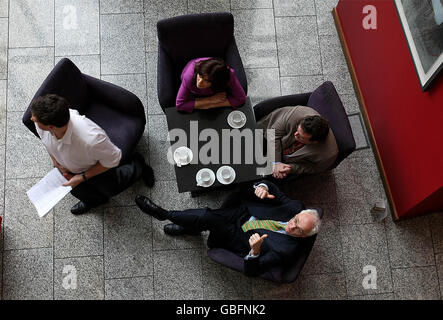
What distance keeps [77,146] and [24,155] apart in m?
1.22

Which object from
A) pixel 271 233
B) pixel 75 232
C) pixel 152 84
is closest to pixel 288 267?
pixel 271 233

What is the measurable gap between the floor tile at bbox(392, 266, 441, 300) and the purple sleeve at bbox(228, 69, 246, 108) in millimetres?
1998

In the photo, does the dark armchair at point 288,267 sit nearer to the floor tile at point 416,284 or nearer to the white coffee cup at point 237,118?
the white coffee cup at point 237,118

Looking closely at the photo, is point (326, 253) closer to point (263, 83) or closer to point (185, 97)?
point (263, 83)

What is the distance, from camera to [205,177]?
8.86ft

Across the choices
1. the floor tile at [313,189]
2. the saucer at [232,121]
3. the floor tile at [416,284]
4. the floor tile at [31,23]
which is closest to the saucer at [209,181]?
the saucer at [232,121]

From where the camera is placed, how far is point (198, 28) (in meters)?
2.98

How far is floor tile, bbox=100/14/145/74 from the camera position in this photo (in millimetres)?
3596

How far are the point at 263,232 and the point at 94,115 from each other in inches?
65.2

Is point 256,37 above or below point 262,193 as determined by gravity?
above

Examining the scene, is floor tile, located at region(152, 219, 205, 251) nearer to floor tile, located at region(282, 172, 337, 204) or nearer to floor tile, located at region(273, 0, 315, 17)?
floor tile, located at region(282, 172, 337, 204)

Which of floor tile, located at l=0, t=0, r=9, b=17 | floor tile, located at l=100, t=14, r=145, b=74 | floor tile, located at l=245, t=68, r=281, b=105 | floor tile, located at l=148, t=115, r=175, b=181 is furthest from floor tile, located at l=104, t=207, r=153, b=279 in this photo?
floor tile, located at l=0, t=0, r=9, b=17
